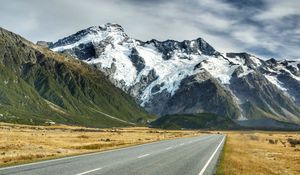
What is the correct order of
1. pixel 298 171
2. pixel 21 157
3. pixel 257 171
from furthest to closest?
pixel 21 157
pixel 298 171
pixel 257 171

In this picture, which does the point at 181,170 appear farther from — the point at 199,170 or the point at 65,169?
the point at 65,169

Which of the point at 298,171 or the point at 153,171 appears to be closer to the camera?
the point at 153,171

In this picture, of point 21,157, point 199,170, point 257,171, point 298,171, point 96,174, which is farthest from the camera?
point 21,157

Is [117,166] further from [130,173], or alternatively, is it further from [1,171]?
[1,171]

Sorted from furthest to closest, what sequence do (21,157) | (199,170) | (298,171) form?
(21,157) → (298,171) → (199,170)

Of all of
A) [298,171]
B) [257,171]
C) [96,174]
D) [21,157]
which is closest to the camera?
[96,174]

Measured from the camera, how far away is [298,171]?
118ft

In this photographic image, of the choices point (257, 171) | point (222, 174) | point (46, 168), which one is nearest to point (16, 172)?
point (46, 168)

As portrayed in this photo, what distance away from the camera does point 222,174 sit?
28.3m

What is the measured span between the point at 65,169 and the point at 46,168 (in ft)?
4.91

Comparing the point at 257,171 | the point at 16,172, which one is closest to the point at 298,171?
the point at 257,171

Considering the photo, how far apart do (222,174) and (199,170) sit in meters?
1.70

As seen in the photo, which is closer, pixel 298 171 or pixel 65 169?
pixel 65 169

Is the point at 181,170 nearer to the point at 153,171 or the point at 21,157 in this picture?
the point at 153,171
